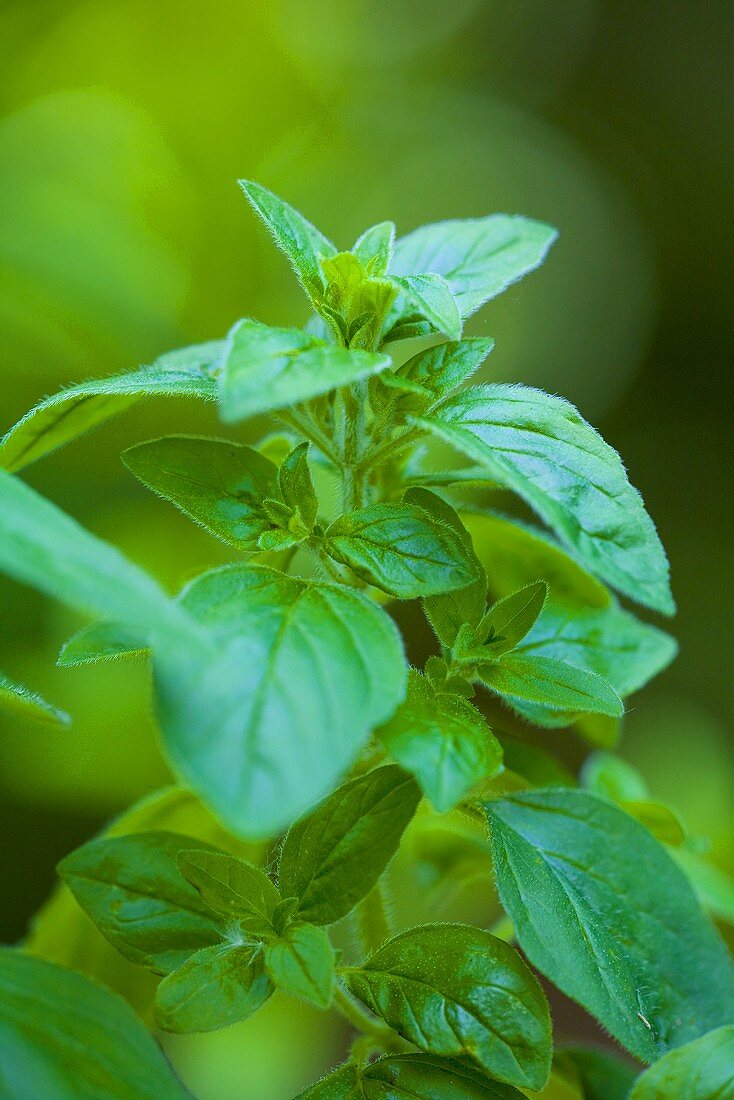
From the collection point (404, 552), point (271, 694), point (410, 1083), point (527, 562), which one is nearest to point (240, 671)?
point (271, 694)

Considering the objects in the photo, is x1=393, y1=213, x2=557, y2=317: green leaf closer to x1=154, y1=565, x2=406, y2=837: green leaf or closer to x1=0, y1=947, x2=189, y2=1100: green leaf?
x1=154, y1=565, x2=406, y2=837: green leaf

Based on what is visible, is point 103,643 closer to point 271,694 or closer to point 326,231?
point 271,694

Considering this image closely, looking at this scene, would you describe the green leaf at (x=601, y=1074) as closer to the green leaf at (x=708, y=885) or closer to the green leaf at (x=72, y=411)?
the green leaf at (x=708, y=885)

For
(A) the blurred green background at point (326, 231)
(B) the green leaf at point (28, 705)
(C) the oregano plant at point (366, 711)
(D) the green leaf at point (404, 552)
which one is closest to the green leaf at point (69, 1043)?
(C) the oregano plant at point (366, 711)

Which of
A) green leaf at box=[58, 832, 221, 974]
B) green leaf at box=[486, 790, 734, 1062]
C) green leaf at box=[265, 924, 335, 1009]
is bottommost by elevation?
green leaf at box=[58, 832, 221, 974]

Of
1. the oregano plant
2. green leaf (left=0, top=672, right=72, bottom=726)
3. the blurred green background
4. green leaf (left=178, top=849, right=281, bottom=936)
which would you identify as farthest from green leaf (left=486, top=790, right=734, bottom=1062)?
the blurred green background

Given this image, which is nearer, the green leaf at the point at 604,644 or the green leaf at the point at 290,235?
the green leaf at the point at 290,235
